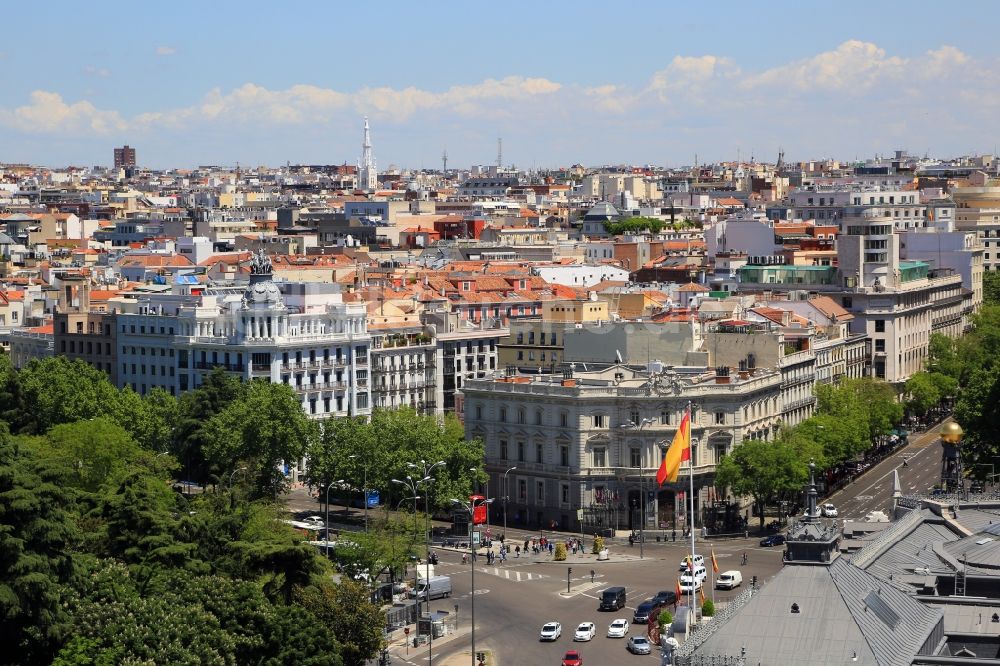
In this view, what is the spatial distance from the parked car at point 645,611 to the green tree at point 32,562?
83.0 ft

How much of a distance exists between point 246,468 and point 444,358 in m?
40.5

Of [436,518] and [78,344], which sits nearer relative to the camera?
[436,518]

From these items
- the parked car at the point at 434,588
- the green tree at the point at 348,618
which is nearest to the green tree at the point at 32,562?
the green tree at the point at 348,618

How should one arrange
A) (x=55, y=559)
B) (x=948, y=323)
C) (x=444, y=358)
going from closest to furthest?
(x=55, y=559)
(x=444, y=358)
(x=948, y=323)

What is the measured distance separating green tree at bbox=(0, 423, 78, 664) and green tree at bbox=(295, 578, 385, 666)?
9540mm

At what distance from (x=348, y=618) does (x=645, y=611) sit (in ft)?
51.5

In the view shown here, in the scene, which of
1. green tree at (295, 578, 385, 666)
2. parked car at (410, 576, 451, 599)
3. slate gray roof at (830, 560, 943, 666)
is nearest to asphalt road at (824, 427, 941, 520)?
parked car at (410, 576, 451, 599)

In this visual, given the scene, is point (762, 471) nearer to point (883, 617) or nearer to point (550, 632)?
point (550, 632)

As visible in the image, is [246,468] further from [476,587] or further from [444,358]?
[444,358]

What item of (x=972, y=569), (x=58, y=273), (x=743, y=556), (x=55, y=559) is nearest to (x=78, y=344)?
(x=58, y=273)

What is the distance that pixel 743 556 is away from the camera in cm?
10331

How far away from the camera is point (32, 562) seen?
6906 centimetres

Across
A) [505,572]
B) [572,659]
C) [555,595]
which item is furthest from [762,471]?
[572,659]

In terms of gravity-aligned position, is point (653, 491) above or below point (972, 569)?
below
